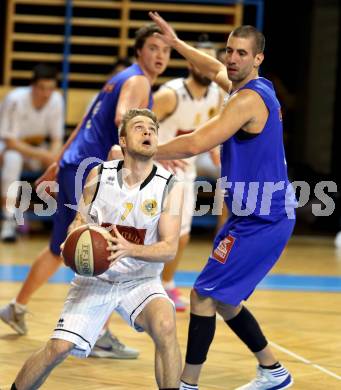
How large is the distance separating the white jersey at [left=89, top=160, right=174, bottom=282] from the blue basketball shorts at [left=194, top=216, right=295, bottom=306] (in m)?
0.32

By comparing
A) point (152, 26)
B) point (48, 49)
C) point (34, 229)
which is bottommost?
point (34, 229)

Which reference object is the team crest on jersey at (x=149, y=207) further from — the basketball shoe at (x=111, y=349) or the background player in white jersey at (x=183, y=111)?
the background player in white jersey at (x=183, y=111)

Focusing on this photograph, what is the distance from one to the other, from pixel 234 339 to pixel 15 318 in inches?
53.6

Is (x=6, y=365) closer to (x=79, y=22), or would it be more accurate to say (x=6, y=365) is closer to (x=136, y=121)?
(x=136, y=121)

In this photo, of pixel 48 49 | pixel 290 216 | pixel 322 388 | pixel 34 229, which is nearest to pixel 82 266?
pixel 290 216

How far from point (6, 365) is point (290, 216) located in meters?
1.73

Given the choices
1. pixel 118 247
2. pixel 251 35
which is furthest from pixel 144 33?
pixel 118 247

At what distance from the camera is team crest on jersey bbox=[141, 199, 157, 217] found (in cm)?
470

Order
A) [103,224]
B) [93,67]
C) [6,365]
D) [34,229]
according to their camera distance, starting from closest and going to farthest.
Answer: [103,224], [6,365], [34,229], [93,67]

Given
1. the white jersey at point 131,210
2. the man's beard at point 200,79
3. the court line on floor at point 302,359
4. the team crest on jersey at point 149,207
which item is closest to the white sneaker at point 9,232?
the man's beard at point 200,79

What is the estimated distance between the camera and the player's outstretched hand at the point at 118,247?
440cm

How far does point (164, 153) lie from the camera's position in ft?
16.3

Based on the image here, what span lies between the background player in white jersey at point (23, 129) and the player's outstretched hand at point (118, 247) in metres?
6.37

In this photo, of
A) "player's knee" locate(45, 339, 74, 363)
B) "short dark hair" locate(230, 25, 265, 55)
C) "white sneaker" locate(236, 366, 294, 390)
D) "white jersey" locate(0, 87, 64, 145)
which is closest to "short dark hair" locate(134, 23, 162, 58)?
"short dark hair" locate(230, 25, 265, 55)
